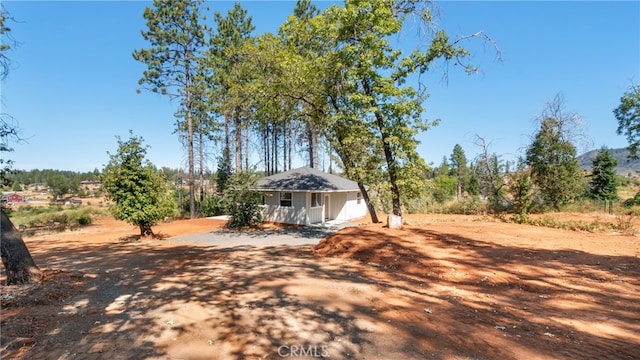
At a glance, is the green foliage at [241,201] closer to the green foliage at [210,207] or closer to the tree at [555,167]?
the green foliage at [210,207]

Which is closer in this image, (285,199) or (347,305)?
(347,305)

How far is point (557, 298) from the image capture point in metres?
5.17

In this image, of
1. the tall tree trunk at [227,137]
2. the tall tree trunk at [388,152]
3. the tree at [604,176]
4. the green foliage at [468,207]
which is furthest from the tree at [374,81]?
the tree at [604,176]

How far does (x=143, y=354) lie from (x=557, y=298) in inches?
249

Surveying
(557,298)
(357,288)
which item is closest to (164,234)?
(357,288)

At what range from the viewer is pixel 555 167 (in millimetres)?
17922

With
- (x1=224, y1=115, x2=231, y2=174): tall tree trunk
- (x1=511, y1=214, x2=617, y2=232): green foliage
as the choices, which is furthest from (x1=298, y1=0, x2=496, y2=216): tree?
(x1=224, y1=115, x2=231, y2=174): tall tree trunk

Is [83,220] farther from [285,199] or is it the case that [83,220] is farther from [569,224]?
[569,224]

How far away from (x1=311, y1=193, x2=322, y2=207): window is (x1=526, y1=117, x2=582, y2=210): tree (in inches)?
521

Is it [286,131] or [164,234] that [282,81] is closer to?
[164,234]

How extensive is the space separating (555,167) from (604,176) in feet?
58.9

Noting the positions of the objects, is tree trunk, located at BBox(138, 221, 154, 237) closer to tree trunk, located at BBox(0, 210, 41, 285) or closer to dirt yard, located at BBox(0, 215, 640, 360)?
dirt yard, located at BBox(0, 215, 640, 360)

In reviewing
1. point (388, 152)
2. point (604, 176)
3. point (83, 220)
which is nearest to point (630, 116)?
point (604, 176)

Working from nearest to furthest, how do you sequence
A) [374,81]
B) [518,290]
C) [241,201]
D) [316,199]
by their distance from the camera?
1. [518,290]
2. [374,81]
3. [241,201]
4. [316,199]
